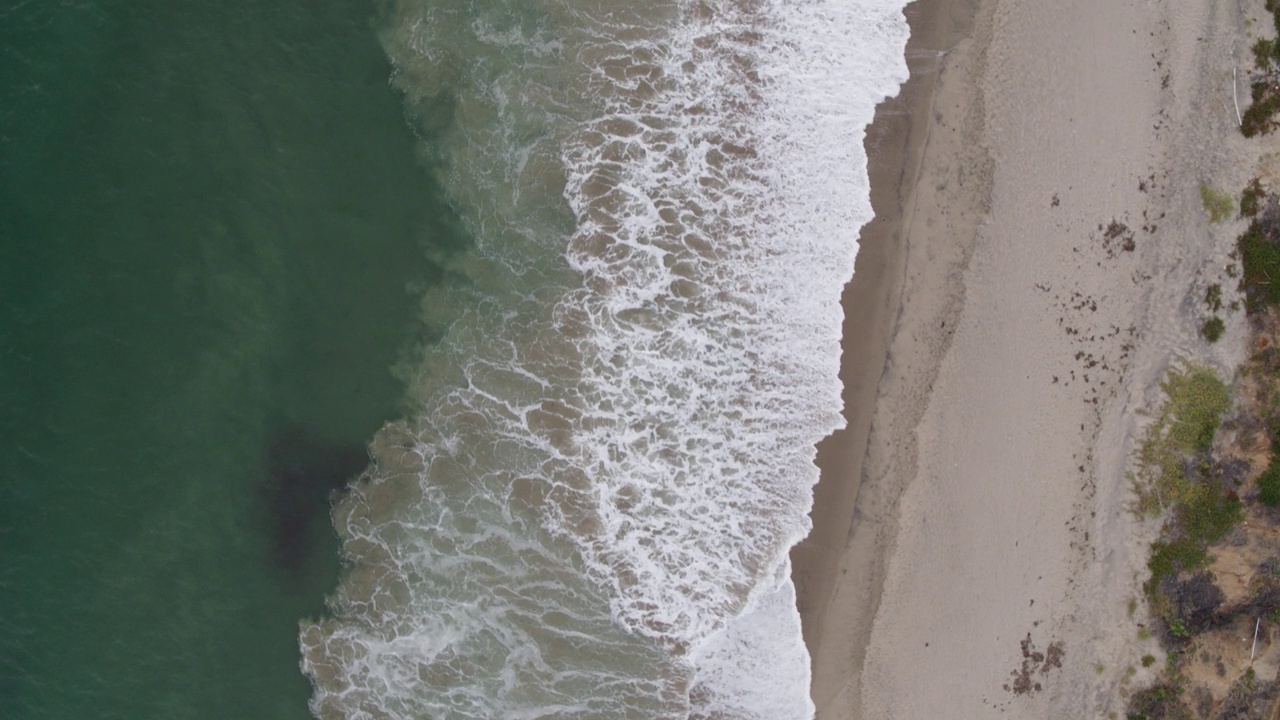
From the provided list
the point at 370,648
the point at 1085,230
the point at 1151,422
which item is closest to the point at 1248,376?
the point at 1151,422

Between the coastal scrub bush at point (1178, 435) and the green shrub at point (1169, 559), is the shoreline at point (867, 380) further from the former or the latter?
the green shrub at point (1169, 559)

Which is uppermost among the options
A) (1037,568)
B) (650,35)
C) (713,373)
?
(650,35)

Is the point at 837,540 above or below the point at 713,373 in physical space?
below

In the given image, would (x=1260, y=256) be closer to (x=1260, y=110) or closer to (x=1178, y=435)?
(x=1260, y=110)

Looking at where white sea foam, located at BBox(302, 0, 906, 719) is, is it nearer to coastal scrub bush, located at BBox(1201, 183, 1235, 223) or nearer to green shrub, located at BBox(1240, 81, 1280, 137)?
coastal scrub bush, located at BBox(1201, 183, 1235, 223)

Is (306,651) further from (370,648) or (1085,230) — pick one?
(1085,230)

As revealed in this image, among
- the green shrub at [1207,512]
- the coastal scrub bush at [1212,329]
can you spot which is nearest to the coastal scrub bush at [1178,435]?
the green shrub at [1207,512]

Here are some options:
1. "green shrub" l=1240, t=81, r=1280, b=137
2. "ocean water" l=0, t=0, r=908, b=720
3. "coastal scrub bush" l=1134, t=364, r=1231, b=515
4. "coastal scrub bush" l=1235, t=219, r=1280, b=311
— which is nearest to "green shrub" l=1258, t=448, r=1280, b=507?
"coastal scrub bush" l=1134, t=364, r=1231, b=515
